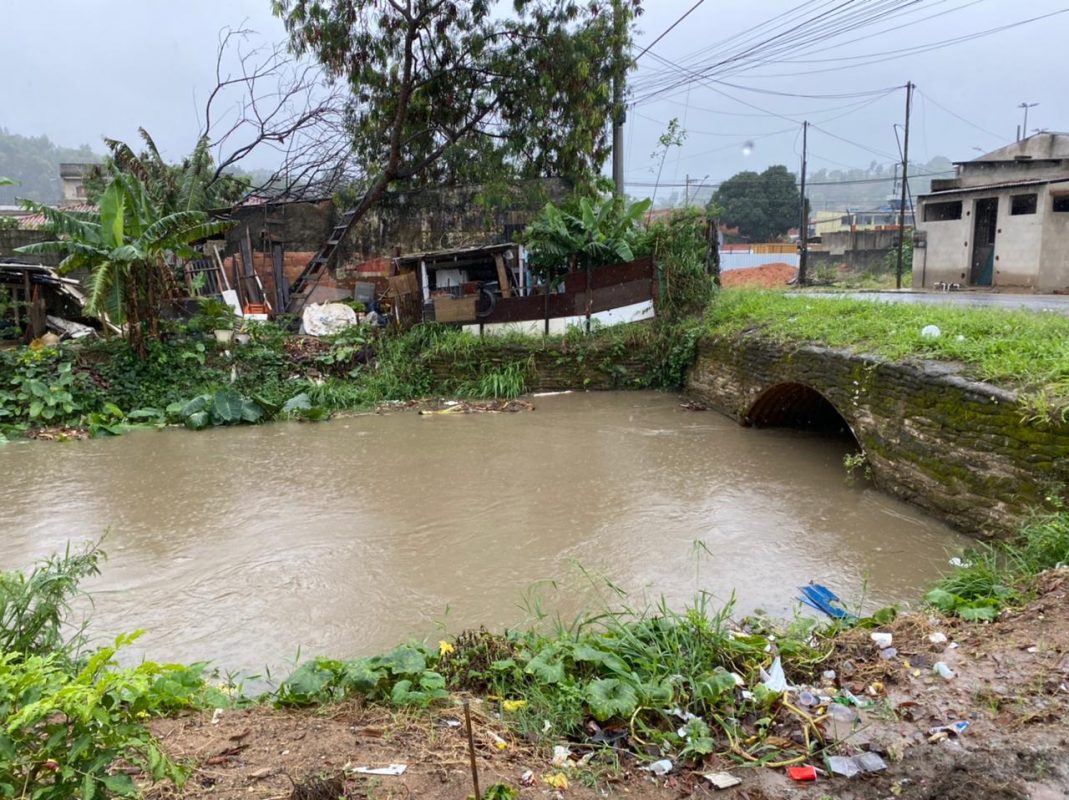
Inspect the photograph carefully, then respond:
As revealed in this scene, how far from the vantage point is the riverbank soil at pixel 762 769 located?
2766mm

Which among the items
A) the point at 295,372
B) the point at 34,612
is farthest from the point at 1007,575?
the point at 295,372

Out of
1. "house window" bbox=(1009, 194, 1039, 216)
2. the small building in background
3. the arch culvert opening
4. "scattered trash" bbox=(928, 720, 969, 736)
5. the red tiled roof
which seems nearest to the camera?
"scattered trash" bbox=(928, 720, 969, 736)

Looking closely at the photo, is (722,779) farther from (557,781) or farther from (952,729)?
(952,729)

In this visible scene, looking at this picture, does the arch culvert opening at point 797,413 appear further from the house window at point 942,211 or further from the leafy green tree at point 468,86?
the house window at point 942,211

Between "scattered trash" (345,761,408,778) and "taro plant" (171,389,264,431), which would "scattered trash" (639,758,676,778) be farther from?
"taro plant" (171,389,264,431)

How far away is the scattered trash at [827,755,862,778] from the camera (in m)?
2.98

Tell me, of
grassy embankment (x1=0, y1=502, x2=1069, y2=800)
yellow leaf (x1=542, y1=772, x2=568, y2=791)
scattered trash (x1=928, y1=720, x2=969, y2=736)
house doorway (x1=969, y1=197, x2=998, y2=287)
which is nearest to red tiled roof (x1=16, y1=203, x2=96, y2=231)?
grassy embankment (x1=0, y1=502, x2=1069, y2=800)

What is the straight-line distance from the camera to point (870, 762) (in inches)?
119

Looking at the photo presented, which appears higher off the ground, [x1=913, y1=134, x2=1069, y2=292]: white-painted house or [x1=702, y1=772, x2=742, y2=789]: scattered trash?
[x1=913, y1=134, x2=1069, y2=292]: white-painted house

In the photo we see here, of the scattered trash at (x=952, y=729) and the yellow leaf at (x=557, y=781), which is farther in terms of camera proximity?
the scattered trash at (x=952, y=729)

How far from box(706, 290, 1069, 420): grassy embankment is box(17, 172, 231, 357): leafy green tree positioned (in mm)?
9334

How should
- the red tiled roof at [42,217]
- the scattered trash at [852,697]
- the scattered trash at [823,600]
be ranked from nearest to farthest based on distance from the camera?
1. the scattered trash at [852,697]
2. the scattered trash at [823,600]
3. the red tiled roof at [42,217]

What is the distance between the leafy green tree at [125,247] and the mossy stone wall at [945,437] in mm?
10087

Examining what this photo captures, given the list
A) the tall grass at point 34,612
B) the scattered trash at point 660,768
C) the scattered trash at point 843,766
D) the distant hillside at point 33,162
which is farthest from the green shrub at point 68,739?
the distant hillside at point 33,162
